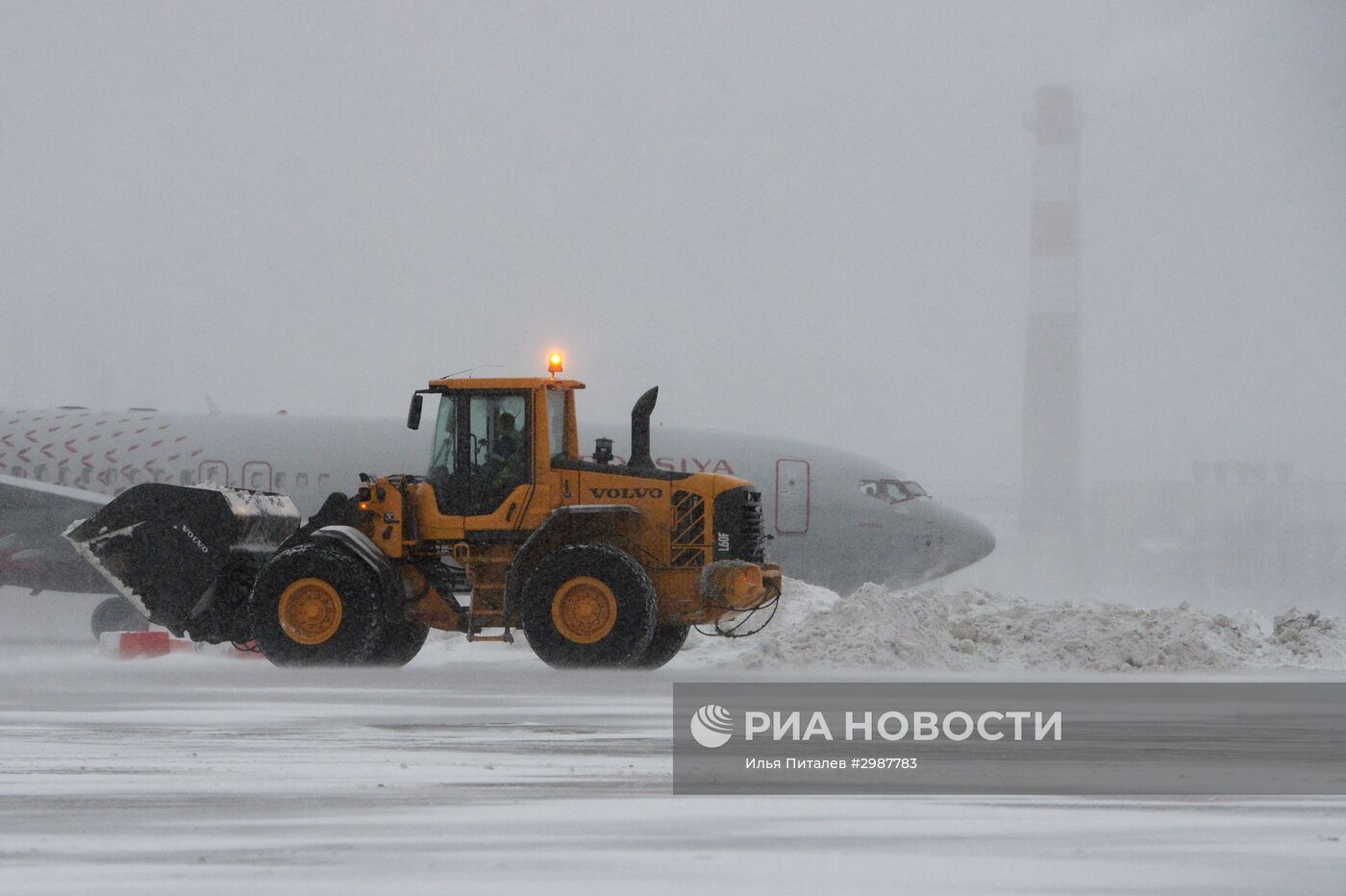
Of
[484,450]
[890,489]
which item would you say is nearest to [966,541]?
[890,489]

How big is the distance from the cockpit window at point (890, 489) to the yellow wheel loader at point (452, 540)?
774 centimetres

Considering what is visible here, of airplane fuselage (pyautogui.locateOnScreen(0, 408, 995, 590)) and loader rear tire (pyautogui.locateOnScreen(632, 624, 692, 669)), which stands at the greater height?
airplane fuselage (pyautogui.locateOnScreen(0, 408, 995, 590))

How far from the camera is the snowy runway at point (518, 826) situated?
620 cm

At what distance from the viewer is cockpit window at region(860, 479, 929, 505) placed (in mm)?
25078

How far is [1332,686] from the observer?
53.5 feet

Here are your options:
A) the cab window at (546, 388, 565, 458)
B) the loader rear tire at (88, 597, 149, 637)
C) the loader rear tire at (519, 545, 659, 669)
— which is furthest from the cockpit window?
the loader rear tire at (88, 597, 149, 637)

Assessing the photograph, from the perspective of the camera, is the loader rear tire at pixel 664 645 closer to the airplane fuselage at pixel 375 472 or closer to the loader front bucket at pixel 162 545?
the loader front bucket at pixel 162 545

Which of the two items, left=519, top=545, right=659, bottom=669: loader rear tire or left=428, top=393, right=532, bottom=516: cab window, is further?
left=428, top=393, right=532, bottom=516: cab window

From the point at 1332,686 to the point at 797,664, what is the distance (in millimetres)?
4825

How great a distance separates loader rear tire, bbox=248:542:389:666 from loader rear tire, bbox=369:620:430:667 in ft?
2.78

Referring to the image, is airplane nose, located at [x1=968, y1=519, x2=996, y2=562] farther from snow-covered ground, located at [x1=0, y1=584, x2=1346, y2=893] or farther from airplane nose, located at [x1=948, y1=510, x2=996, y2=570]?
snow-covered ground, located at [x1=0, y1=584, x2=1346, y2=893]

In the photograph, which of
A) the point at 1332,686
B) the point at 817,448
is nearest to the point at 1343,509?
the point at 817,448

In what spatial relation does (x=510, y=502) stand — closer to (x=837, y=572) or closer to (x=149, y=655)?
(x=149, y=655)

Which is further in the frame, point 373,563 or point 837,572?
point 837,572
